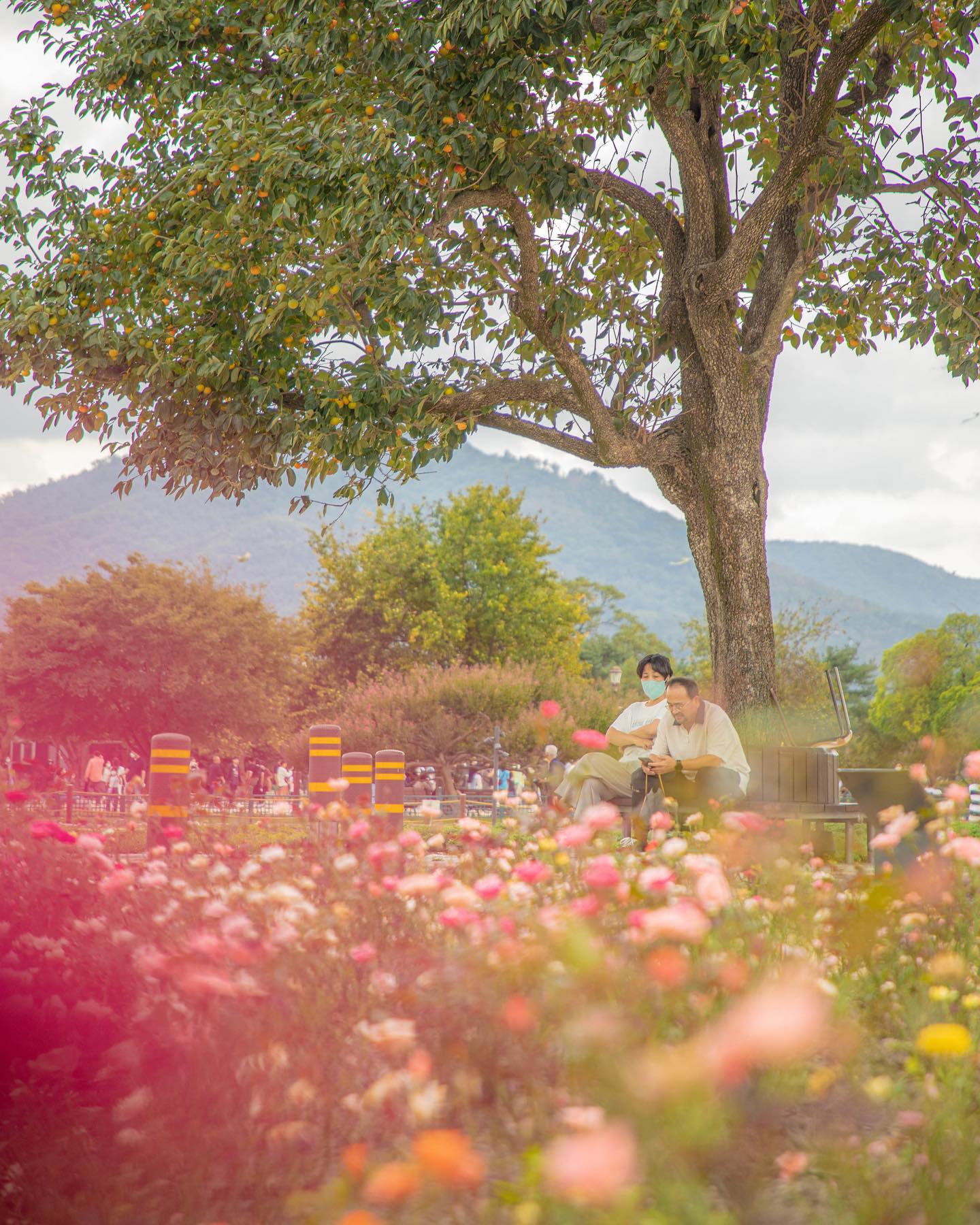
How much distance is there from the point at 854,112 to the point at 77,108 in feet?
26.7

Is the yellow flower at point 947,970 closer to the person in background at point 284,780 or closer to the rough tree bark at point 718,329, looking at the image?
the rough tree bark at point 718,329

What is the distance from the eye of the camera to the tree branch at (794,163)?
32.8 feet

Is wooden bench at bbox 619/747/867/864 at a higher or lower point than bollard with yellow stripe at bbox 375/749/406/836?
higher

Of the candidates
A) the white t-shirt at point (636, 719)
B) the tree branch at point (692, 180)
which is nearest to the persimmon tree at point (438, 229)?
the tree branch at point (692, 180)

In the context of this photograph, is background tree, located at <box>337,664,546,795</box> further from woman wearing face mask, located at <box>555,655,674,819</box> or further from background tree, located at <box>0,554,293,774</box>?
woman wearing face mask, located at <box>555,655,674,819</box>

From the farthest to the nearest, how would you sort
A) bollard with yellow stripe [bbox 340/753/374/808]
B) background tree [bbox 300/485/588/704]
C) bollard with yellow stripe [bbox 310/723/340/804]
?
background tree [bbox 300/485/588/704]
bollard with yellow stripe [bbox 340/753/374/808]
bollard with yellow stripe [bbox 310/723/340/804]

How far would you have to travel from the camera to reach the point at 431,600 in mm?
44125

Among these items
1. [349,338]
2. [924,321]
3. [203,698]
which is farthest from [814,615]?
[349,338]

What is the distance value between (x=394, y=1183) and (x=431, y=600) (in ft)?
140

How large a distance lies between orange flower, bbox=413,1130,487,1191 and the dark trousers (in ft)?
18.7

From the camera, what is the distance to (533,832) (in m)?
4.04

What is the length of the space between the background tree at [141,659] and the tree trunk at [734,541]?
95.0ft

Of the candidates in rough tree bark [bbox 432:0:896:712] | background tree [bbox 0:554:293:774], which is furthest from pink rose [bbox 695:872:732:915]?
background tree [bbox 0:554:293:774]

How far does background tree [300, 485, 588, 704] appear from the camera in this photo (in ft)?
143
